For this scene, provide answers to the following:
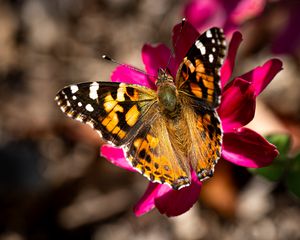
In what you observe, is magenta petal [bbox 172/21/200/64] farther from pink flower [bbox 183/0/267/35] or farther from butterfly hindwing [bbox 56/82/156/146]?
pink flower [bbox 183/0/267/35]

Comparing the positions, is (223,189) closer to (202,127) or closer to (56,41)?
(202,127)

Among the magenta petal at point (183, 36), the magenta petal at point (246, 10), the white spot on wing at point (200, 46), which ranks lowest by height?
the magenta petal at point (246, 10)

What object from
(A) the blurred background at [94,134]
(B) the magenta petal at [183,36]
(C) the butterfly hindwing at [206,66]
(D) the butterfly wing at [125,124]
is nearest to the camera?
(C) the butterfly hindwing at [206,66]

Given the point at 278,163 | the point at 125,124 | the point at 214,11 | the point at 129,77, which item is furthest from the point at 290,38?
the point at 125,124

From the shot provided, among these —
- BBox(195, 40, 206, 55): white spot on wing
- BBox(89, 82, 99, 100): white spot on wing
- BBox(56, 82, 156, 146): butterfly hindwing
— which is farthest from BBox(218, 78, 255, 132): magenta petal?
BBox(89, 82, 99, 100): white spot on wing

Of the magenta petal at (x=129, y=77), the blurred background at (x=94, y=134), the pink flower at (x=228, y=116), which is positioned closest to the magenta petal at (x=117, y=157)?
A: the pink flower at (x=228, y=116)

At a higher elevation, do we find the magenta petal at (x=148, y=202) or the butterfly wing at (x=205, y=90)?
the butterfly wing at (x=205, y=90)

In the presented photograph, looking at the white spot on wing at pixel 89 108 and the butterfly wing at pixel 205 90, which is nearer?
the butterfly wing at pixel 205 90

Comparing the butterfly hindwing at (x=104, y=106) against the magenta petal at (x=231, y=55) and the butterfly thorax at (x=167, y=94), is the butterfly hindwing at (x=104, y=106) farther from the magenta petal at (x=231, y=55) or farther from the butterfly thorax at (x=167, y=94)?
the magenta petal at (x=231, y=55)
